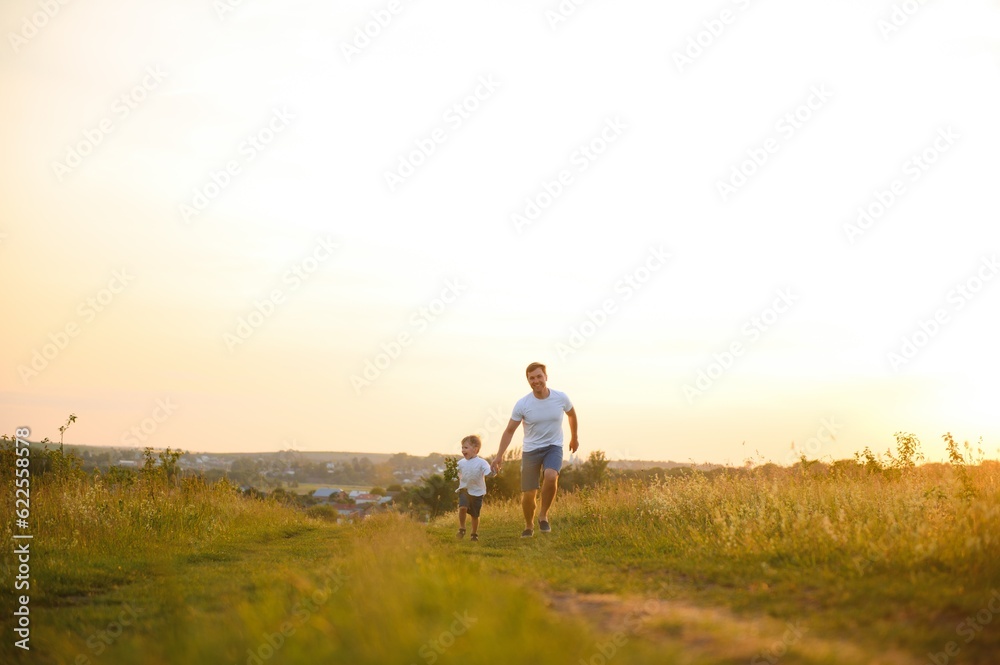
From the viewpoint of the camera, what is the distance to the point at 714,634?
15.5 ft

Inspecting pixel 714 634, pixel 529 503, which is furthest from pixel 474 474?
pixel 714 634

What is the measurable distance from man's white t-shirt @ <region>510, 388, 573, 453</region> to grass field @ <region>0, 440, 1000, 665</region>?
1.54 metres

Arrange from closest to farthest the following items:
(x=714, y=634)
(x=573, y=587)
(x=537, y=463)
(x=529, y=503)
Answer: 1. (x=714, y=634)
2. (x=573, y=587)
3. (x=537, y=463)
4. (x=529, y=503)

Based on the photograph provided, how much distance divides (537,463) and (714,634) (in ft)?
24.7

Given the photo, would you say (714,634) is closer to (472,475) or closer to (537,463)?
(537,463)

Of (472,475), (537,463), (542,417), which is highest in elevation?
(542,417)

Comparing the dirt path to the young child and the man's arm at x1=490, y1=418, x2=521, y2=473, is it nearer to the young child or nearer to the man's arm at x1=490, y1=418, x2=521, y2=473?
the man's arm at x1=490, y1=418, x2=521, y2=473

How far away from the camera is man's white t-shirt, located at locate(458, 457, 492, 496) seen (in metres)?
13.4

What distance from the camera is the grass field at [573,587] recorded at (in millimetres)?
4398

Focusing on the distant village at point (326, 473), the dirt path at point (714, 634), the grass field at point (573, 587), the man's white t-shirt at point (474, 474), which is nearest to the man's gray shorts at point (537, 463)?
the grass field at point (573, 587)

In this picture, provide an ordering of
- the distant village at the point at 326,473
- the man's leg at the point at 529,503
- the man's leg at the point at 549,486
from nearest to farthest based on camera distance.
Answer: the man's leg at the point at 549,486, the man's leg at the point at 529,503, the distant village at the point at 326,473

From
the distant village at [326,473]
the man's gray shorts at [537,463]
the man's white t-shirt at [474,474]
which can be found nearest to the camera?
the man's gray shorts at [537,463]

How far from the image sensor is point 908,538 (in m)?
→ 6.98

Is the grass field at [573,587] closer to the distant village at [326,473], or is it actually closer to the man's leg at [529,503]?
the man's leg at [529,503]
